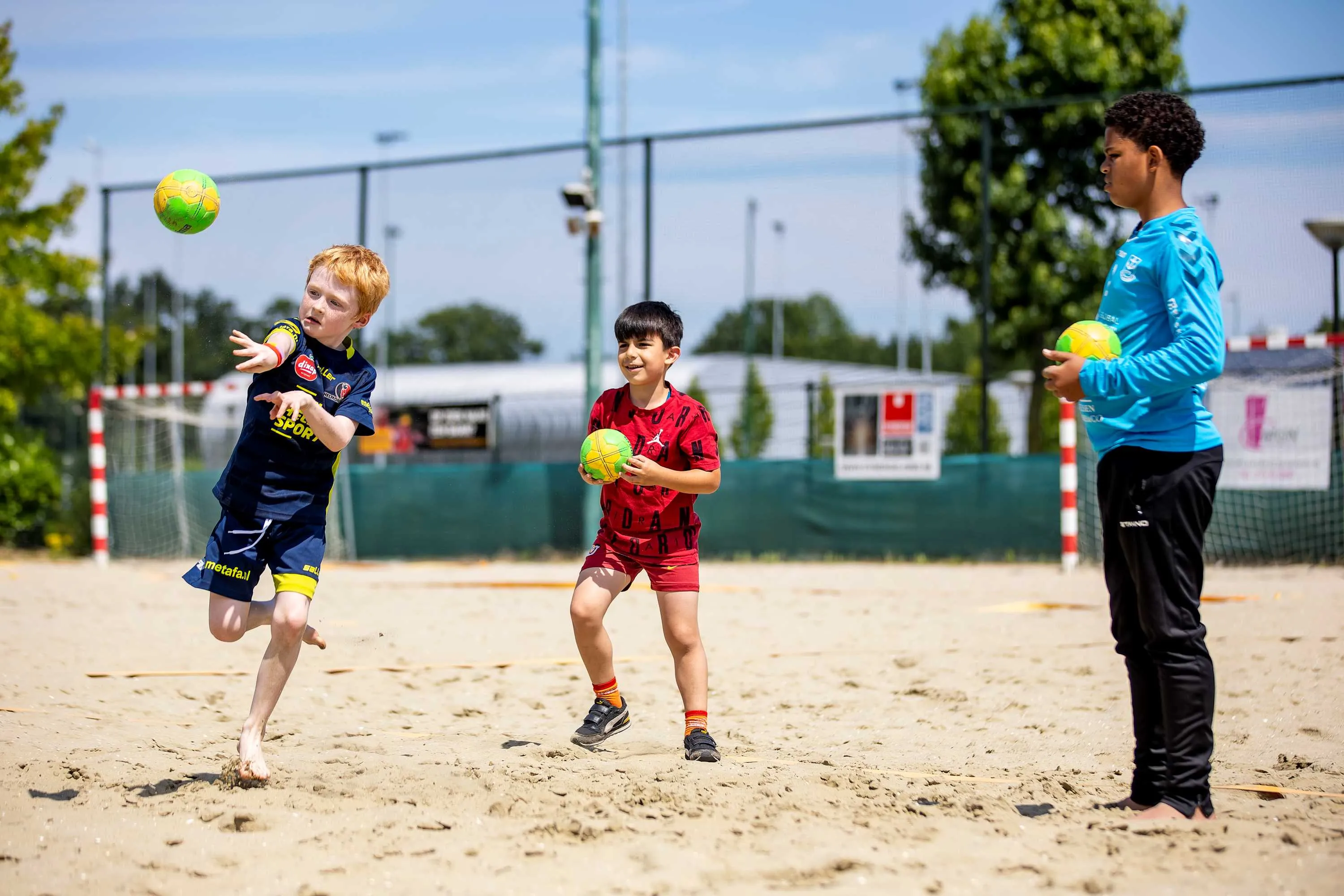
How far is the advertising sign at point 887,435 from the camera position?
1171 cm

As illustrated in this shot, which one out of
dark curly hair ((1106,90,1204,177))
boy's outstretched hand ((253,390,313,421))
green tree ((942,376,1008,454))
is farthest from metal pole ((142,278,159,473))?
dark curly hair ((1106,90,1204,177))

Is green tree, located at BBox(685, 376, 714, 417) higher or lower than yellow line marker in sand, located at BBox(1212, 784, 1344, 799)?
higher

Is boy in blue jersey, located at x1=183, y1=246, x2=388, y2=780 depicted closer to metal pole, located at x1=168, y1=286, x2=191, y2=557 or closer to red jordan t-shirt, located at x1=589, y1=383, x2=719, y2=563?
red jordan t-shirt, located at x1=589, y1=383, x2=719, y2=563

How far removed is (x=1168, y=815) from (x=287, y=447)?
2878mm

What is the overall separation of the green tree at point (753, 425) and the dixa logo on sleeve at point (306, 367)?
9.65 meters

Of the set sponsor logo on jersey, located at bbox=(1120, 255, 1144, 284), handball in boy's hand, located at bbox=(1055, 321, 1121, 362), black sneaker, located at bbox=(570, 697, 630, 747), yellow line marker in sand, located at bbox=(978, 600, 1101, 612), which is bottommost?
yellow line marker in sand, located at bbox=(978, 600, 1101, 612)

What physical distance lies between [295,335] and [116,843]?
162cm

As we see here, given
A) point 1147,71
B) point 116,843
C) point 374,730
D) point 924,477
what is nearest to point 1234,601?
point 924,477

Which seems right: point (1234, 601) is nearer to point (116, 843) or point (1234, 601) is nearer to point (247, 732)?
point (247, 732)

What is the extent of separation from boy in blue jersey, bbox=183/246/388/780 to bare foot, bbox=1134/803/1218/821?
258 centimetres

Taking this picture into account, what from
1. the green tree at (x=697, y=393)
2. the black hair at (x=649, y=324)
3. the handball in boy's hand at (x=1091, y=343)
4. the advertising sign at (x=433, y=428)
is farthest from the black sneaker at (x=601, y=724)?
the green tree at (x=697, y=393)

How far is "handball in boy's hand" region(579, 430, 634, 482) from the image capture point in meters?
3.91

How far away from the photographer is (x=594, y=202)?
42.7 feet

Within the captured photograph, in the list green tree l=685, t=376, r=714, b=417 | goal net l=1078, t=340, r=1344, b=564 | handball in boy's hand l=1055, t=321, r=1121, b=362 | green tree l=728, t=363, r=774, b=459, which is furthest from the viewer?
green tree l=685, t=376, r=714, b=417
